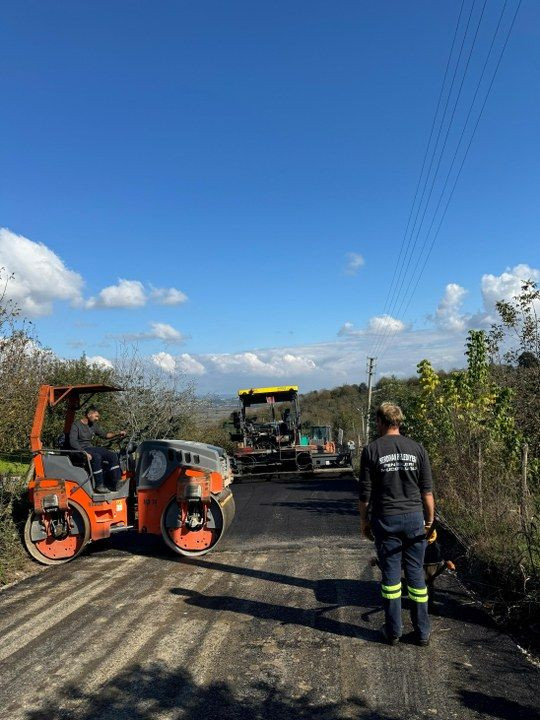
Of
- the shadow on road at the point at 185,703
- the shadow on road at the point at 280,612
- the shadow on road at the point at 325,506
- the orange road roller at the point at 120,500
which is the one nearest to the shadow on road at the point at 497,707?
the shadow on road at the point at 185,703

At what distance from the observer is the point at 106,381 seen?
1847cm

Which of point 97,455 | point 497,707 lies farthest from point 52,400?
point 497,707

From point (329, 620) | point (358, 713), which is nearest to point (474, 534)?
point (329, 620)

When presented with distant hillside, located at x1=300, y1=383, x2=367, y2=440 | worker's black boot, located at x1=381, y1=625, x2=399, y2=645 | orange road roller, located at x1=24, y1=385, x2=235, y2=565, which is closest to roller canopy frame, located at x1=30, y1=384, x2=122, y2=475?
orange road roller, located at x1=24, y1=385, x2=235, y2=565

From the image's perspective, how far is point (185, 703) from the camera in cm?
370

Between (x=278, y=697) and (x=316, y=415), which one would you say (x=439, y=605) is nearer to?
(x=278, y=697)

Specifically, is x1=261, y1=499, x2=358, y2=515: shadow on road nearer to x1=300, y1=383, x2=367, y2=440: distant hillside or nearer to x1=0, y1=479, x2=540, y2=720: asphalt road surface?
x1=0, y1=479, x2=540, y2=720: asphalt road surface

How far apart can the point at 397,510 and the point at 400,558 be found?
14.6 inches

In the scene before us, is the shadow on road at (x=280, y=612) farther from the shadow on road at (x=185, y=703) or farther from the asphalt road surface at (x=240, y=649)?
the shadow on road at (x=185, y=703)

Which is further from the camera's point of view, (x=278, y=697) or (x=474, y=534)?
(x=474, y=534)

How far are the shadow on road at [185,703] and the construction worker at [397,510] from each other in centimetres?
102

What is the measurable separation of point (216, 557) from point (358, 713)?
162 inches

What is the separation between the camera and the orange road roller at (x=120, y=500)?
733 cm

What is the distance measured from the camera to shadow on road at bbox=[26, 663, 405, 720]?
11.6ft
